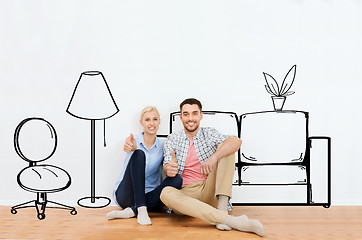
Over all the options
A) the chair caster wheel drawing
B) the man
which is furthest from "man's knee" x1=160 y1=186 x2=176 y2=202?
the chair caster wheel drawing

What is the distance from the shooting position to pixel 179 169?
2.39 meters

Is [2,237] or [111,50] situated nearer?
[2,237]

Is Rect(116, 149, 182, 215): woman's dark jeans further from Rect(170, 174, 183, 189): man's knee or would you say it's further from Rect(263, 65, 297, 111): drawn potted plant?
Rect(263, 65, 297, 111): drawn potted plant

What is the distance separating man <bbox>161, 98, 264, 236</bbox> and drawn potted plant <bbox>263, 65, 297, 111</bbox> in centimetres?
60

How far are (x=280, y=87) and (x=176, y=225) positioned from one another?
4.54 feet

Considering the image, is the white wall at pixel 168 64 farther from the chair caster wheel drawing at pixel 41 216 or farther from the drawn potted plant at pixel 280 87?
the chair caster wheel drawing at pixel 41 216

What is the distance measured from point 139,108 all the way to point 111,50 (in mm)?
531

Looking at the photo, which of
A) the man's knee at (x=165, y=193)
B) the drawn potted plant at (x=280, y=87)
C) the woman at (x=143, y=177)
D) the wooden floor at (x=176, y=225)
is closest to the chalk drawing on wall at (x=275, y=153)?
the drawn potted plant at (x=280, y=87)

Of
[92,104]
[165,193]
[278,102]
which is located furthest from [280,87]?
[92,104]

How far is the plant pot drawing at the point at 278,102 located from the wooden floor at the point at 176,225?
2.64 ft

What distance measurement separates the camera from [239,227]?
1988 millimetres

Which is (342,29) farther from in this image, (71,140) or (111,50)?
(71,140)

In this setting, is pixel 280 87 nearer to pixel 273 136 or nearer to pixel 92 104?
pixel 273 136

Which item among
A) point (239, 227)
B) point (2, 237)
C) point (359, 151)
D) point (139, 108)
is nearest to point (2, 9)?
point (139, 108)
